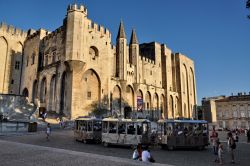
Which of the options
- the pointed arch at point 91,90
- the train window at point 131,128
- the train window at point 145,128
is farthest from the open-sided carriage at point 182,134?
the pointed arch at point 91,90

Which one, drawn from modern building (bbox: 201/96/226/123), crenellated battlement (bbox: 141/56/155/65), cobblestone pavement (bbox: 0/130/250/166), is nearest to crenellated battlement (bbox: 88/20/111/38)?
crenellated battlement (bbox: 141/56/155/65)

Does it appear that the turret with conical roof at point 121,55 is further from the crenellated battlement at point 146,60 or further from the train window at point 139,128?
the train window at point 139,128

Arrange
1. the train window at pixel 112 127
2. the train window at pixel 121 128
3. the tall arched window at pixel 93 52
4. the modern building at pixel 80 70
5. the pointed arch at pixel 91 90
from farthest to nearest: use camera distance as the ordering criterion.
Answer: the tall arched window at pixel 93 52
the pointed arch at pixel 91 90
the modern building at pixel 80 70
the train window at pixel 112 127
the train window at pixel 121 128

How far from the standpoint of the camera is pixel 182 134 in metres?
18.1

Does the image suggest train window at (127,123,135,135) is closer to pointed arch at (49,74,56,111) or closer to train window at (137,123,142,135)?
train window at (137,123,142,135)

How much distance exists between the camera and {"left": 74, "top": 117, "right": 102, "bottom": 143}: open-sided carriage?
19.5 meters

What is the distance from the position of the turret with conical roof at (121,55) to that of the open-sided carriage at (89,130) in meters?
21.3

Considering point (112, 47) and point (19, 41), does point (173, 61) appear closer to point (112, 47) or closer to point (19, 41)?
point (112, 47)

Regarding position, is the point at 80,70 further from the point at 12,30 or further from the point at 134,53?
the point at 12,30

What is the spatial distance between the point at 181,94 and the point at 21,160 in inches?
2079

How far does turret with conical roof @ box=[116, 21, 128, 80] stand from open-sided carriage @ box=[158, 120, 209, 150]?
23180mm

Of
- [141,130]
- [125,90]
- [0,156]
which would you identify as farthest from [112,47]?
[0,156]

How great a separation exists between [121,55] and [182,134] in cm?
2597

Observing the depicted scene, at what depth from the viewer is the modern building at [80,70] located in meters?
34.1
